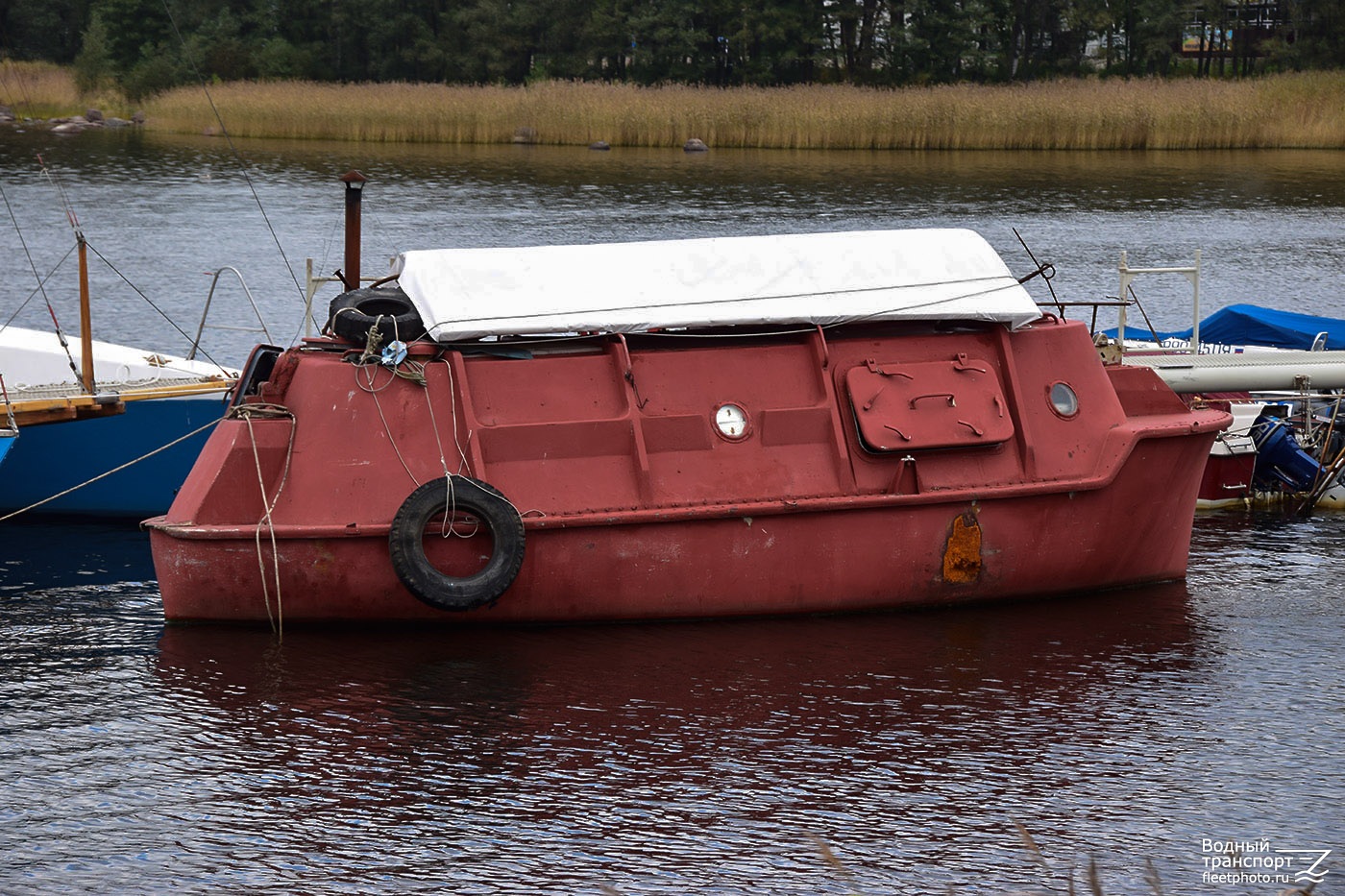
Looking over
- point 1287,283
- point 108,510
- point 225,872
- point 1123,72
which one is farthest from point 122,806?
point 1123,72

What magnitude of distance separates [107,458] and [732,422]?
6.18 metres

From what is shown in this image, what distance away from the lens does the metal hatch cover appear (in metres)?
10.8

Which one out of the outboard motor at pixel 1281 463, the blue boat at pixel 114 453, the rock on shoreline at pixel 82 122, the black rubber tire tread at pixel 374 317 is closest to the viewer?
the black rubber tire tread at pixel 374 317

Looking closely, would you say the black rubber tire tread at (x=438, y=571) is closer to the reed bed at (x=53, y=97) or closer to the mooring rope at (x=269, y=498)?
the mooring rope at (x=269, y=498)

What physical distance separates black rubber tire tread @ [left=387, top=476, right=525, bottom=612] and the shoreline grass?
126ft

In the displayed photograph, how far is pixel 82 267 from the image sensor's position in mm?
13188

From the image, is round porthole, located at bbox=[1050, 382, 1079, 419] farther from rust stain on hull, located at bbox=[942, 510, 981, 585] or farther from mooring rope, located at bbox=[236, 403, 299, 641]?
mooring rope, located at bbox=[236, 403, 299, 641]

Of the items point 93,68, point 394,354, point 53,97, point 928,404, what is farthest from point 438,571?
point 93,68

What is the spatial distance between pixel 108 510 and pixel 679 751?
705 centimetres

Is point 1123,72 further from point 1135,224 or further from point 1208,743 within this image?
point 1208,743

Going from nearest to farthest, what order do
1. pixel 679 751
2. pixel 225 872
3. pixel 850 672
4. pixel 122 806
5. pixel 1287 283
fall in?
pixel 225 872
pixel 122 806
pixel 679 751
pixel 850 672
pixel 1287 283

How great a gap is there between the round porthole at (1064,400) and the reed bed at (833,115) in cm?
3628

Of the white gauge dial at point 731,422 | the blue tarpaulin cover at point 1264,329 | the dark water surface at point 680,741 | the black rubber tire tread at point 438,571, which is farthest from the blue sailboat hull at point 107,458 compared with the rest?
the blue tarpaulin cover at point 1264,329

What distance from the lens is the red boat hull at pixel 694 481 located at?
10.2 m
